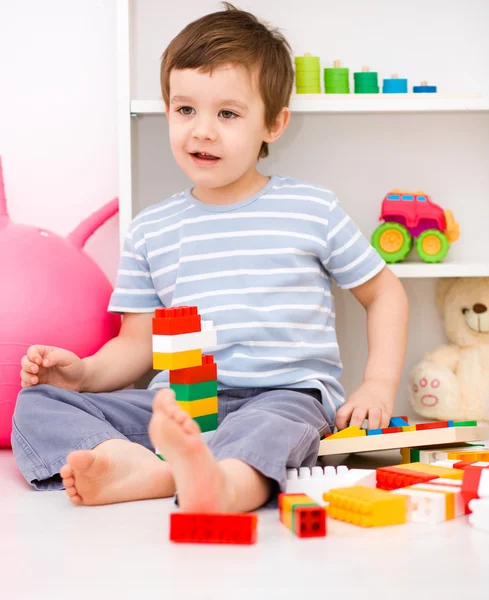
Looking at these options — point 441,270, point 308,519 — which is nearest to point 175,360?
point 308,519

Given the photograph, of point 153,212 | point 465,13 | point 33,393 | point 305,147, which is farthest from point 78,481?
point 465,13

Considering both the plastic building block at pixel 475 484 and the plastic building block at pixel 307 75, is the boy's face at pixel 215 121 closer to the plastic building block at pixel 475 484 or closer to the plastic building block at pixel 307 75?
the plastic building block at pixel 307 75

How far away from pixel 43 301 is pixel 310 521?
2.08ft

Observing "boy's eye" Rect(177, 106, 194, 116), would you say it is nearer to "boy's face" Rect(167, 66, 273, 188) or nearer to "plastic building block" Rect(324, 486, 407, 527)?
"boy's face" Rect(167, 66, 273, 188)

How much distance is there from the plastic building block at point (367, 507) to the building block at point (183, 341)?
0.24m

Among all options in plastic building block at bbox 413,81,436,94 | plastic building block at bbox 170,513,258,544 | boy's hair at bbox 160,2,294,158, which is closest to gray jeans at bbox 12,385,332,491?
plastic building block at bbox 170,513,258,544

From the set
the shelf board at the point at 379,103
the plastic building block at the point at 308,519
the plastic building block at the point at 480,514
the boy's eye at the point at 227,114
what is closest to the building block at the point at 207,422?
the plastic building block at the point at 308,519

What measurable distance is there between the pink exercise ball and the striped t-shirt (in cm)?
5

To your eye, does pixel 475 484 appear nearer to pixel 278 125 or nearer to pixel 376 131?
pixel 278 125

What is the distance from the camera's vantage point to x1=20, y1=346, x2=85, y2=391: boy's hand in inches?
47.1

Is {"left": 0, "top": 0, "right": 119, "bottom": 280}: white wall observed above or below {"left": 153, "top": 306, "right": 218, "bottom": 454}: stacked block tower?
above

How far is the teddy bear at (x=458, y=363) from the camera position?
61.8 inches

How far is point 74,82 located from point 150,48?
165mm

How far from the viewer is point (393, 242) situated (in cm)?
154
